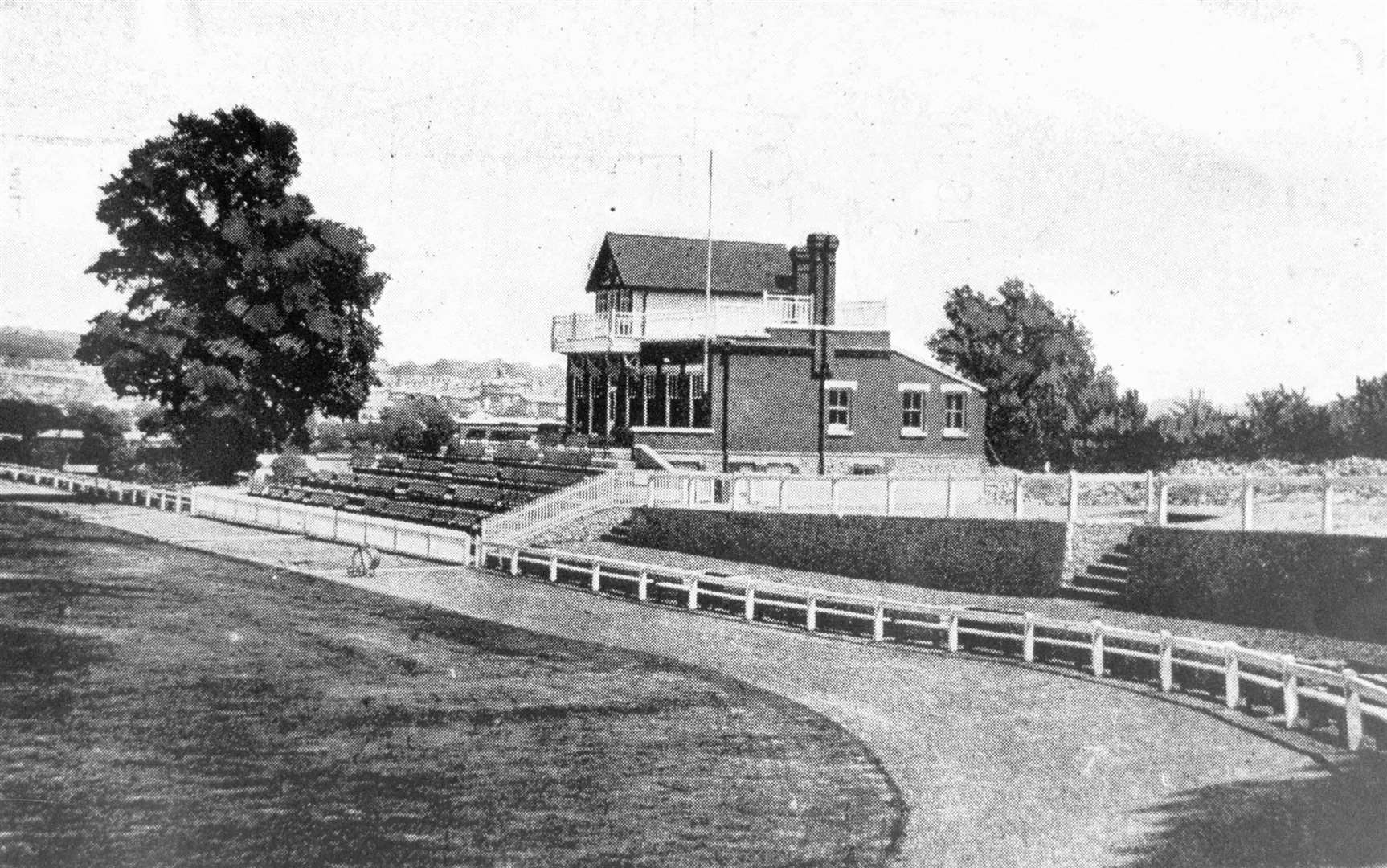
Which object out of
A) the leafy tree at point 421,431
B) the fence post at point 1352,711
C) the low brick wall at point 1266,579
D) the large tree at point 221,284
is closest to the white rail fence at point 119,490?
the large tree at point 221,284

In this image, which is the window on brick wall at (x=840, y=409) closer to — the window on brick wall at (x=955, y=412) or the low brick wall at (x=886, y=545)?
the window on brick wall at (x=955, y=412)

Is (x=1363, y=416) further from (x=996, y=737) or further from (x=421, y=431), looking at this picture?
(x=421, y=431)

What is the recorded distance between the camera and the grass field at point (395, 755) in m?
12.1

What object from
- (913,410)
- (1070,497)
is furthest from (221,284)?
(1070,497)

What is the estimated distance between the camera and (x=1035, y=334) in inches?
2783

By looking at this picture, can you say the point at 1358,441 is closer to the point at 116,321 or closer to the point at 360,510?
the point at 360,510

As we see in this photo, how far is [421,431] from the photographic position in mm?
71750

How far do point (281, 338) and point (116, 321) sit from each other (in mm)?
6806

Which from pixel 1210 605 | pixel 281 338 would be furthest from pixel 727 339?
pixel 1210 605

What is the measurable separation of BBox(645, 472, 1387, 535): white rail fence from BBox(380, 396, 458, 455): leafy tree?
29.5 metres

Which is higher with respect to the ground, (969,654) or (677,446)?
(677,446)

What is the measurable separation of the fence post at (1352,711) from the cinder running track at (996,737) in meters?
0.28

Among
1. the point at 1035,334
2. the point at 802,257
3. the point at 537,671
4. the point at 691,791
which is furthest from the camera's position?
the point at 1035,334

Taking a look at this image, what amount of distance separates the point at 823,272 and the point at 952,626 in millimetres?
27962
